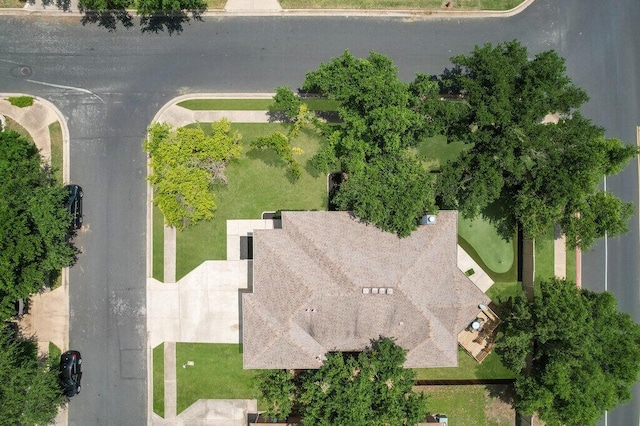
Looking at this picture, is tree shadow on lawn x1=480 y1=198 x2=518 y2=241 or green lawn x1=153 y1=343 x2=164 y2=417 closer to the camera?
green lawn x1=153 y1=343 x2=164 y2=417

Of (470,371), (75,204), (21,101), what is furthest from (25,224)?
(470,371)

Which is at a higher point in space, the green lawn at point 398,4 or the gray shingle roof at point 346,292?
the green lawn at point 398,4

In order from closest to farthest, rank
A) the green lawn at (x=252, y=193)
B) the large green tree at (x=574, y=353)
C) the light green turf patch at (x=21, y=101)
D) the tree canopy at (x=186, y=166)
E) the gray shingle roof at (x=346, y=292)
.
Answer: the large green tree at (x=574, y=353)
the gray shingle roof at (x=346, y=292)
the tree canopy at (x=186, y=166)
the light green turf patch at (x=21, y=101)
the green lawn at (x=252, y=193)

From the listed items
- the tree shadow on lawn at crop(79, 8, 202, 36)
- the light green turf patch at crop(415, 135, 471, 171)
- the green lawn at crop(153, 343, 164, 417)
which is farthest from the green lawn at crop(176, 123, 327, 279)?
the tree shadow on lawn at crop(79, 8, 202, 36)

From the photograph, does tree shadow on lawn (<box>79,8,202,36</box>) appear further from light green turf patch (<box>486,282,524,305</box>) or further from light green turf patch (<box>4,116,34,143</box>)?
light green turf patch (<box>486,282,524,305</box>)

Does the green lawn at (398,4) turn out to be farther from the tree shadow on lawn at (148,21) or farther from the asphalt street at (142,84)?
the tree shadow on lawn at (148,21)

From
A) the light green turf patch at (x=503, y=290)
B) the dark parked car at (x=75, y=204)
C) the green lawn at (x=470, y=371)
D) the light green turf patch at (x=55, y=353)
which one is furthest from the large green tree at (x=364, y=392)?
the dark parked car at (x=75, y=204)

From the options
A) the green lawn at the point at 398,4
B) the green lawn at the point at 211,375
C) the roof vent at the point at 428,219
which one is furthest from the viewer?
the green lawn at the point at 398,4
